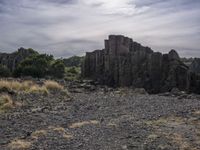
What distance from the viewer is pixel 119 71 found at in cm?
7000

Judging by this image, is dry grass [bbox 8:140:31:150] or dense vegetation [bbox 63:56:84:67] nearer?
dry grass [bbox 8:140:31:150]

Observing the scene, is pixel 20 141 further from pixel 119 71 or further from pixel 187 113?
pixel 119 71

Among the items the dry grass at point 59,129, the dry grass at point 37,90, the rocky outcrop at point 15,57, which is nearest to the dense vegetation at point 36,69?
the rocky outcrop at point 15,57

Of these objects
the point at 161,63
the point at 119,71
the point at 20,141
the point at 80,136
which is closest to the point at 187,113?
the point at 80,136

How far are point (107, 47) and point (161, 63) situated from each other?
27.6 meters

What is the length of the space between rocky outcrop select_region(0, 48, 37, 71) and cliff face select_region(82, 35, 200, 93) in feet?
83.6

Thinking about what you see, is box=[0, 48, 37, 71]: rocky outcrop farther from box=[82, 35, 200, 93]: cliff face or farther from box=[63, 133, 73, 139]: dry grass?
box=[63, 133, 73, 139]: dry grass

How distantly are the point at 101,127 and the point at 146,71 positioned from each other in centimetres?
4309

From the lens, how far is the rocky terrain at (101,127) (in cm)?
1653

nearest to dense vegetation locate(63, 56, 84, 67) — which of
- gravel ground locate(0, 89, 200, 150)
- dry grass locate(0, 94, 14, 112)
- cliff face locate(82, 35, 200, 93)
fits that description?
cliff face locate(82, 35, 200, 93)

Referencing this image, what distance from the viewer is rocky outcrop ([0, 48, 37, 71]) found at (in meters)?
103

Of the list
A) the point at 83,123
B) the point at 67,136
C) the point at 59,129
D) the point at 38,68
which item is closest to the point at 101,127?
the point at 83,123

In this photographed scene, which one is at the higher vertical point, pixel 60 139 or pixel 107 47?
pixel 107 47

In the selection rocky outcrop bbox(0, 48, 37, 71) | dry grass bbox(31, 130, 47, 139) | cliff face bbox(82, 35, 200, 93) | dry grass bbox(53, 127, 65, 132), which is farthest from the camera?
rocky outcrop bbox(0, 48, 37, 71)
